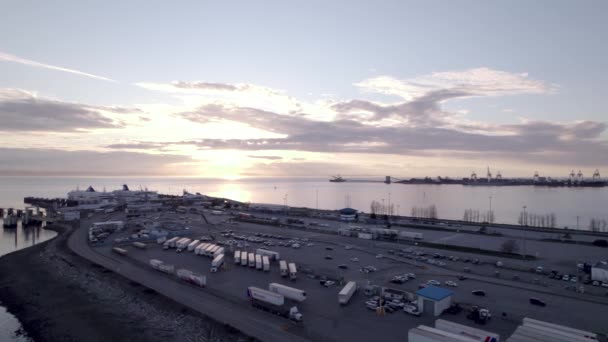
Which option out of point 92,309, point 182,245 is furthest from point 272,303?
point 182,245

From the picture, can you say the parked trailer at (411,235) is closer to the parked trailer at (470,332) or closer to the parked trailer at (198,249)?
the parked trailer at (198,249)

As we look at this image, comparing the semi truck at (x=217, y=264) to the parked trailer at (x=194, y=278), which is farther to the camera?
the semi truck at (x=217, y=264)

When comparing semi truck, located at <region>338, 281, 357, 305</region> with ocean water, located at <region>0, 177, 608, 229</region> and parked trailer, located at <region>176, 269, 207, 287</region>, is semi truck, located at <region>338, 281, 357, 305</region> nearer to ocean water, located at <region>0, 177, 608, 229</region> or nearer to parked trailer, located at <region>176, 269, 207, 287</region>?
parked trailer, located at <region>176, 269, 207, 287</region>

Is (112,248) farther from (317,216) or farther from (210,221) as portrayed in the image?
(317,216)

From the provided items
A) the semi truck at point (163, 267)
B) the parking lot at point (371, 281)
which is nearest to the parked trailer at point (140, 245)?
the parking lot at point (371, 281)

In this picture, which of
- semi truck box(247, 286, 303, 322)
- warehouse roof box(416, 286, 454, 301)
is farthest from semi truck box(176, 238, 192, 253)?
warehouse roof box(416, 286, 454, 301)

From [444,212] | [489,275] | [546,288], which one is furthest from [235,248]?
[444,212]
